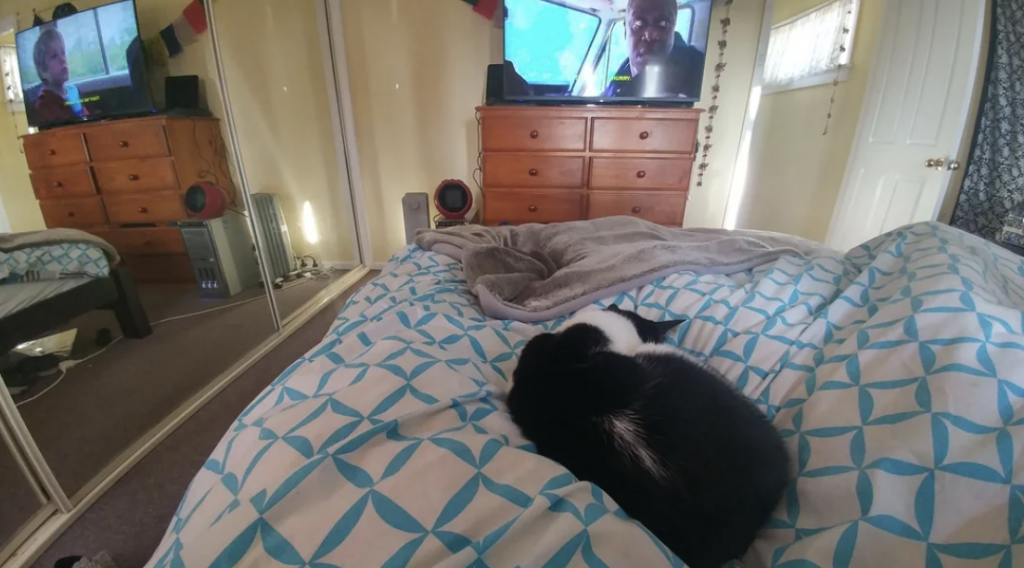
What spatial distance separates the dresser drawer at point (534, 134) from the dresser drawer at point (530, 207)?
0.26 m

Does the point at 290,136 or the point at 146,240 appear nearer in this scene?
the point at 146,240

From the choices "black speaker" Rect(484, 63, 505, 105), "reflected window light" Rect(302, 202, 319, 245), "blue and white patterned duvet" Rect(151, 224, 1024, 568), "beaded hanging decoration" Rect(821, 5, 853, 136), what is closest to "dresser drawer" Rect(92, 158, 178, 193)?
"reflected window light" Rect(302, 202, 319, 245)

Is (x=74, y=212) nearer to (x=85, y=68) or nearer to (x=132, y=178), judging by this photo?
(x=132, y=178)

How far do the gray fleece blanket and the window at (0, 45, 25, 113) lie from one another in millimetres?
1309

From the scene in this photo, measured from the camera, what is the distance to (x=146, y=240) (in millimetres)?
1955

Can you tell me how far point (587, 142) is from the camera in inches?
91.6

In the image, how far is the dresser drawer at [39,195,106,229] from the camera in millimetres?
1408

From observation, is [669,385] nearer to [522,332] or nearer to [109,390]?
[522,332]

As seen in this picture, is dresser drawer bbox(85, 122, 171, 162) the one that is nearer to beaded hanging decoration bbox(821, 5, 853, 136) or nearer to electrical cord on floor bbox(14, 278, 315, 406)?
electrical cord on floor bbox(14, 278, 315, 406)

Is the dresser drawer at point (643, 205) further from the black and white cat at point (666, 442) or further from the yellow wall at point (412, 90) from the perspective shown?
the black and white cat at point (666, 442)

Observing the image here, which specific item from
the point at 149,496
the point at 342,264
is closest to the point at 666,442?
the point at 149,496

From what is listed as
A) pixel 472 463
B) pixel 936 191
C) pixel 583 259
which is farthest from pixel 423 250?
pixel 936 191

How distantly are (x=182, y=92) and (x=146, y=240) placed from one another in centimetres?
89

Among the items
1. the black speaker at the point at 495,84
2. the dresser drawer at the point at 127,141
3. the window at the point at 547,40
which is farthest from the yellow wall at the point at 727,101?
the dresser drawer at the point at 127,141
